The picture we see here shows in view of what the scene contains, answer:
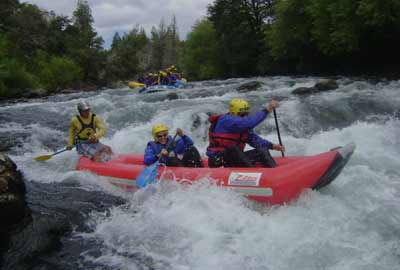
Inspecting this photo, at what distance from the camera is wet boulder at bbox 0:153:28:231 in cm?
422

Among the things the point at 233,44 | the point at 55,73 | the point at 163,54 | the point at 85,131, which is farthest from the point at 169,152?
the point at 163,54

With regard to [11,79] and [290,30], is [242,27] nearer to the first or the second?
[290,30]

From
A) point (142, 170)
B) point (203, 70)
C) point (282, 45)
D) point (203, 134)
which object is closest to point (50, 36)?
point (203, 70)

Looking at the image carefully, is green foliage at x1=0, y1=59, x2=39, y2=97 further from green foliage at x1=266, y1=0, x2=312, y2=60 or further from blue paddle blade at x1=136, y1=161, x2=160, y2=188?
blue paddle blade at x1=136, y1=161, x2=160, y2=188

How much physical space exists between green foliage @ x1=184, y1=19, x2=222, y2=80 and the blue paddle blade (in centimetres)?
3154

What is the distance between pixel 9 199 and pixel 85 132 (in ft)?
9.69

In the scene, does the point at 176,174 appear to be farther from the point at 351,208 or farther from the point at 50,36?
the point at 50,36

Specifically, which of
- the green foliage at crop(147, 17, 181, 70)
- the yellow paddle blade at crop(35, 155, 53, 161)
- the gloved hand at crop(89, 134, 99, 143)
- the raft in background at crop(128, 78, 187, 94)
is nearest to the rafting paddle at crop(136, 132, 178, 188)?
the gloved hand at crop(89, 134, 99, 143)

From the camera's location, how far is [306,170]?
4.59 metres

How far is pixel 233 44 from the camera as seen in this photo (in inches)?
1291

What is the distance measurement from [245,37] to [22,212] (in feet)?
98.2

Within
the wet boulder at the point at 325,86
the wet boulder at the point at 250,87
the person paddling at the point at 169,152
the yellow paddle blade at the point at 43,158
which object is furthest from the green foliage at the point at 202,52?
the person paddling at the point at 169,152

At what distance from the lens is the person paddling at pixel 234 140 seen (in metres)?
5.01

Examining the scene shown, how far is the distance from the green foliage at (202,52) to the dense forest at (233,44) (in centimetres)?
10
